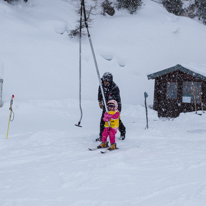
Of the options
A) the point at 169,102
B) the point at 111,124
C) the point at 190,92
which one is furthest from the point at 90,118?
the point at 190,92

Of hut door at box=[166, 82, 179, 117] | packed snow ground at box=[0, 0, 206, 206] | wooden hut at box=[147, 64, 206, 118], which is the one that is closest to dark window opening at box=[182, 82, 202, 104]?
wooden hut at box=[147, 64, 206, 118]

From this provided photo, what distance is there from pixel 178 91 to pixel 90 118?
6871mm

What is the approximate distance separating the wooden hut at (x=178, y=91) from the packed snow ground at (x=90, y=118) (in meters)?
1.79

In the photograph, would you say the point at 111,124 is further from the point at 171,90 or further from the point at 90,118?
the point at 171,90


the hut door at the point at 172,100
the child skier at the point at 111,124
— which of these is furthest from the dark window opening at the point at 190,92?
the child skier at the point at 111,124

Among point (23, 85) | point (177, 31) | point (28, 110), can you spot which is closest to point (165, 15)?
point (177, 31)

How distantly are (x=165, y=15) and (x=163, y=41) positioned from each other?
661 centimetres

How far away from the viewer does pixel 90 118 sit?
500 inches

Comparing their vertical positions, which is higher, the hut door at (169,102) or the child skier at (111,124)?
Answer: the hut door at (169,102)

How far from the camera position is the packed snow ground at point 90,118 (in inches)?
133

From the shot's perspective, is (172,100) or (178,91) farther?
(172,100)

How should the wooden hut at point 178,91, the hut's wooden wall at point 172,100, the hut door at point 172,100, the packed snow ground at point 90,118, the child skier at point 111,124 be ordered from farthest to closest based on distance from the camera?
1. the hut door at point 172,100
2. the hut's wooden wall at point 172,100
3. the wooden hut at point 178,91
4. the child skier at point 111,124
5. the packed snow ground at point 90,118

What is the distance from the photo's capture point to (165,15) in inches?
1382

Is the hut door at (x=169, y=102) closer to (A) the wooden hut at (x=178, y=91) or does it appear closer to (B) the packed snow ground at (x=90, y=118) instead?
(A) the wooden hut at (x=178, y=91)
